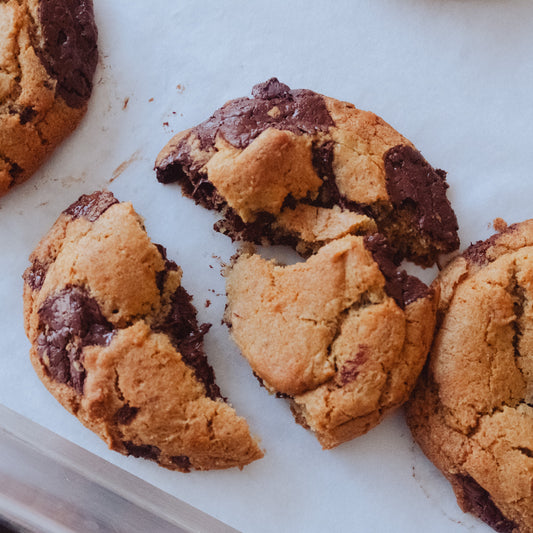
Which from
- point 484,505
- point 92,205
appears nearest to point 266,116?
point 92,205

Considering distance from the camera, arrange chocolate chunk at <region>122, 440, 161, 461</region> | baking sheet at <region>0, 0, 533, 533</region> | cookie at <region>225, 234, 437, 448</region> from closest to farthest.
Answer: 1. cookie at <region>225, 234, 437, 448</region>
2. chocolate chunk at <region>122, 440, 161, 461</region>
3. baking sheet at <region>0, 0, 533, 533</region>

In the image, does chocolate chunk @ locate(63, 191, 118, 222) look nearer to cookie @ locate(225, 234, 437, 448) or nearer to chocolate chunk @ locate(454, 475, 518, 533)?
cookie @ locate(225, 234, 437, 448)

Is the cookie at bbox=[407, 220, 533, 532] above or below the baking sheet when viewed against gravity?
below

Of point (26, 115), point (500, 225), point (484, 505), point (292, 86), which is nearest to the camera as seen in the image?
point (484, 505)

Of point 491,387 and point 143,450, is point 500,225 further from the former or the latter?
point 143,450

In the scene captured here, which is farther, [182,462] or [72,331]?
[182,462]

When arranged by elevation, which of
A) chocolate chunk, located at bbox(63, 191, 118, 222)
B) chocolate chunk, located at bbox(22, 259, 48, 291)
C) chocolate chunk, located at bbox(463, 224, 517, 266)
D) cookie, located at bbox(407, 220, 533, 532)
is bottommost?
cookie, located at bbox(407, 220, 533, 532)

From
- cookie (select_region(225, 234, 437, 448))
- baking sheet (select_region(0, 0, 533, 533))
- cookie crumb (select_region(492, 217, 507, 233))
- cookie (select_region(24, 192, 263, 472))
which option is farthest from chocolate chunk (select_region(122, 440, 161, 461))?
cookie crumb (select_region(492, 217, 507, 233))
